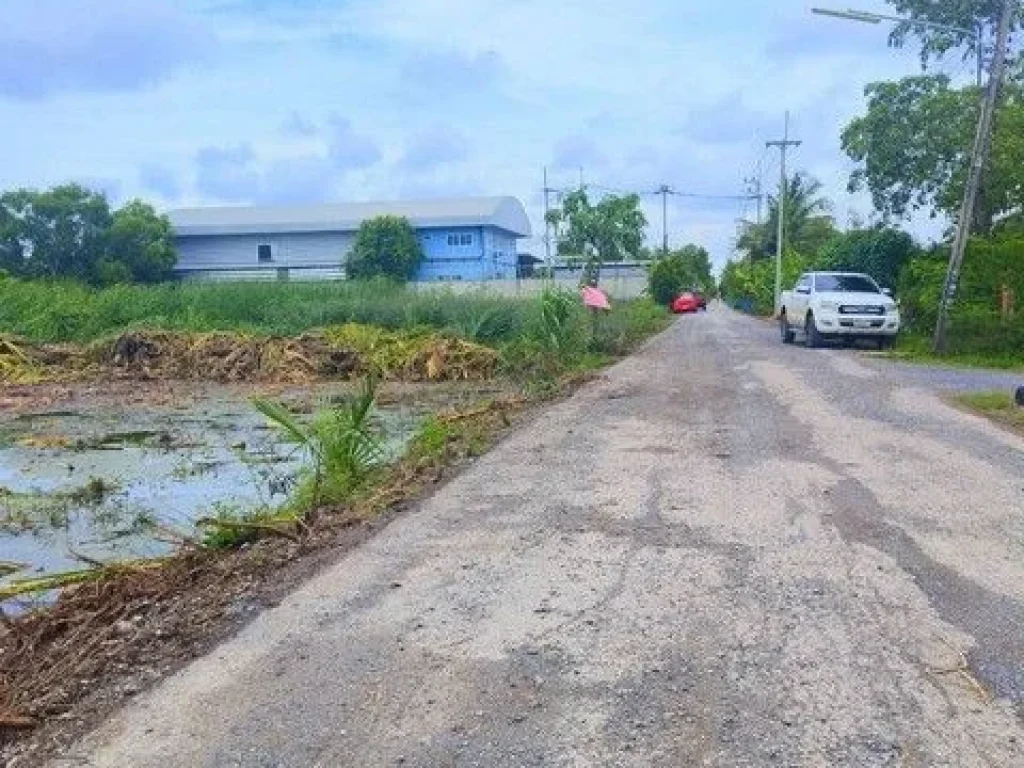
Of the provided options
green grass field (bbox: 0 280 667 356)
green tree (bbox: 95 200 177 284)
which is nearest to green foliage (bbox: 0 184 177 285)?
green tree (bbox: 95 200 177 284)

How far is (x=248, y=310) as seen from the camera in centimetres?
2962

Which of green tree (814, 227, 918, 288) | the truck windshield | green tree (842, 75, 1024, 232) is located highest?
green tree (842, 75, 1024, 232)

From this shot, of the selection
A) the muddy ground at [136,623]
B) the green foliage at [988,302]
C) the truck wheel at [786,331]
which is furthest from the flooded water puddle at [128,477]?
the truck wheel at [786,331]

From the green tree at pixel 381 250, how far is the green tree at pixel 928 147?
98.6 feet

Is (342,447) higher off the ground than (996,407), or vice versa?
(342,447)

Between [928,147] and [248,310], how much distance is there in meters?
18.2

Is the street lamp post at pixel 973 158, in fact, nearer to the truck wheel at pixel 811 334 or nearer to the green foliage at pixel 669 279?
the truck wheel at pixel 811 334

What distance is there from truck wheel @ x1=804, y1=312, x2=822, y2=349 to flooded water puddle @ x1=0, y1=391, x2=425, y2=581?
39.0 feet

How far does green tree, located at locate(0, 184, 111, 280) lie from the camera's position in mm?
54125

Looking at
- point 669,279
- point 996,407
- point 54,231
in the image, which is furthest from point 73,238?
point 996,407

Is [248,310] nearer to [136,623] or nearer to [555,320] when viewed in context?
[555,320]

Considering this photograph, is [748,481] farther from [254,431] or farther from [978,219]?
[978,219]

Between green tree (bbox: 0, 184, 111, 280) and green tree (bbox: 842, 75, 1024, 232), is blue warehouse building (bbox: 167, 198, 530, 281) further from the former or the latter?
green tree (bbox: 842, 75, 1024, 232)

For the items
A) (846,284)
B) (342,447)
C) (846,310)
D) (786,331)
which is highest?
(846,284)
